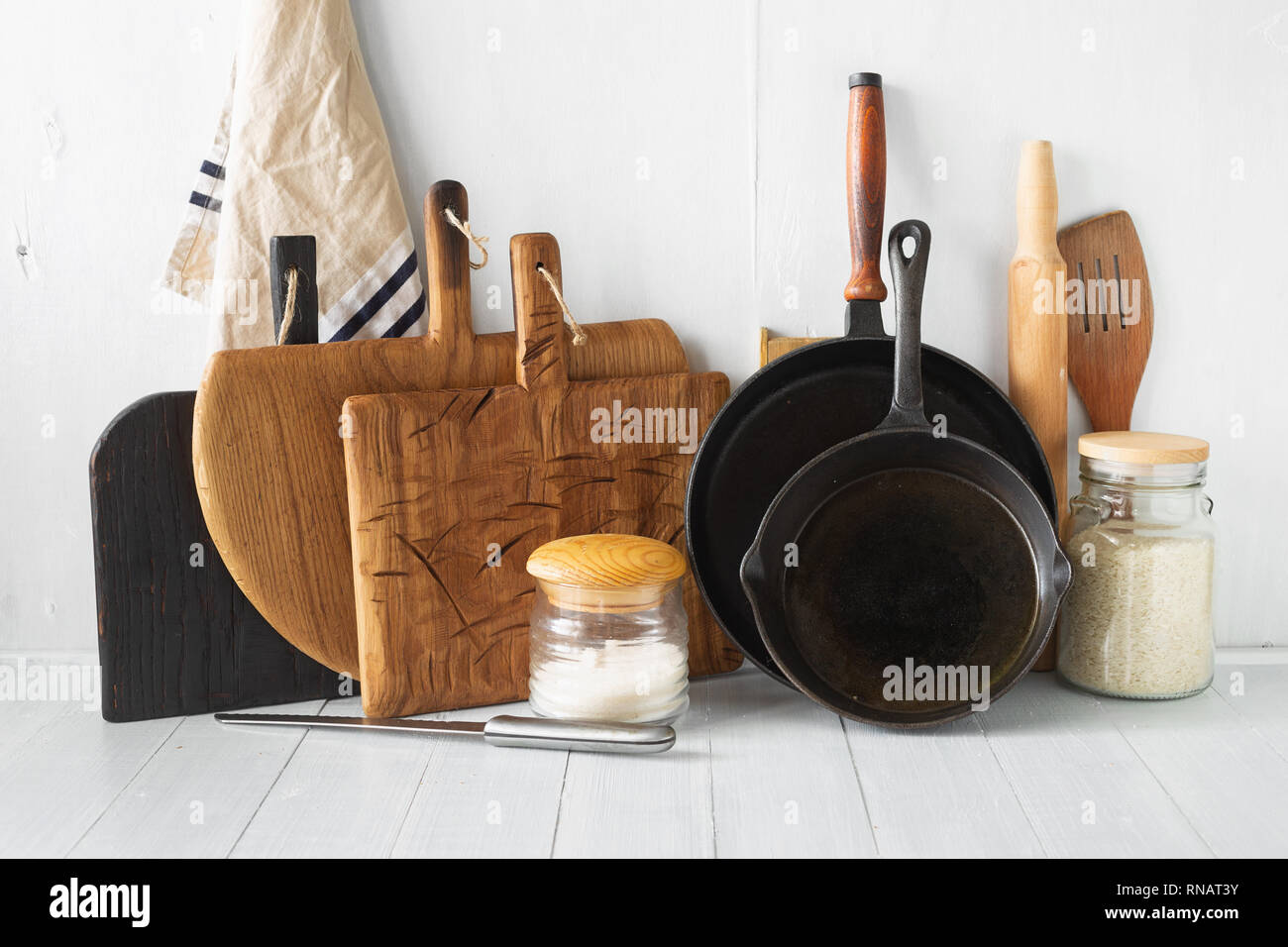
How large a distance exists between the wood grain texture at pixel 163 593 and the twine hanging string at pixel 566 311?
0.30 meters

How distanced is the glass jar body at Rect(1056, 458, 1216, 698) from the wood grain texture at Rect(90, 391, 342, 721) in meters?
0.67

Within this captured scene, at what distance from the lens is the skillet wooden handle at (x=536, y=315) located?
0.96m

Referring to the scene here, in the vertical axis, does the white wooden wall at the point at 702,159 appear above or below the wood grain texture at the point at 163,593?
above

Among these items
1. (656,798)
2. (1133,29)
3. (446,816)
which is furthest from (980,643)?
(1133,29)

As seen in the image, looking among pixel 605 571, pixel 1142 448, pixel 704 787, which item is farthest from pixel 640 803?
pixel 1142 448

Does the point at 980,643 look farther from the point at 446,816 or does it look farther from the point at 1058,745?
the point at 446,816

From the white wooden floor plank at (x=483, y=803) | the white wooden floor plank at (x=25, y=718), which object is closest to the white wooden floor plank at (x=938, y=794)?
the white wooden floor plank at (x=483, y=803)

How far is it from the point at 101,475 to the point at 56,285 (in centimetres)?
22

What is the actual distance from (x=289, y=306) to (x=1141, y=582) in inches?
28.7

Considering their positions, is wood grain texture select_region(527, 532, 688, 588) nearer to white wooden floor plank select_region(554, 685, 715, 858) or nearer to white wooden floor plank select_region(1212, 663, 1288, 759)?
white wooden floor plank select_region(554, 685, 715, 858)

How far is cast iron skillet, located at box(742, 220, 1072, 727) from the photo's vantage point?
0.91m

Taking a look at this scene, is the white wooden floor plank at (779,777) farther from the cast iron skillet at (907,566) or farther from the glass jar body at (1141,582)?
the glass jar body at (1141,582)

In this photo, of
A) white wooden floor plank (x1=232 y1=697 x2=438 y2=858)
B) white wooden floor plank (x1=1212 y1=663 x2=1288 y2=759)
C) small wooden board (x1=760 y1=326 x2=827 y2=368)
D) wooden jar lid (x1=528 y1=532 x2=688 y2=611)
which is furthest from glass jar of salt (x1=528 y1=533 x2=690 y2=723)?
white wooden floor plank (x1=1212 y1=663 x2=1288 y2=759)

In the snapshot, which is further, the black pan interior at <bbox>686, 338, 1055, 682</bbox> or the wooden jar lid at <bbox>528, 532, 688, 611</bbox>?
the black pan interior at <bbox>686, 338, 1055, 682</bbox>
